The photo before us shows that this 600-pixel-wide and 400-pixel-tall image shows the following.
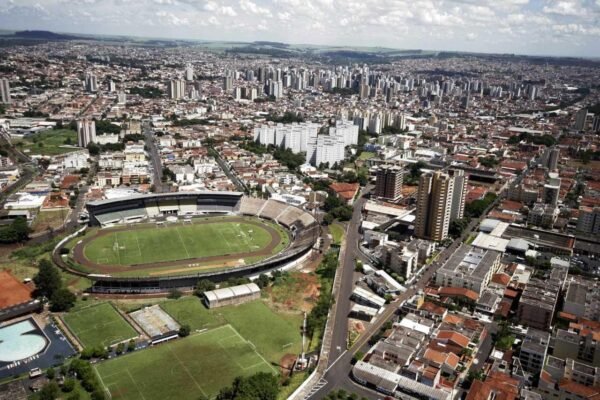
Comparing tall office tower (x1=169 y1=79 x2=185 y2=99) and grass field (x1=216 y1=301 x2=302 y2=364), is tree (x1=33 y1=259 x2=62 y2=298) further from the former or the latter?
tall office tower (x1=169 y1=79 x2=185 y2=99)

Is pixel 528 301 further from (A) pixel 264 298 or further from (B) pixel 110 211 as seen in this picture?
(B) pixel 110 211

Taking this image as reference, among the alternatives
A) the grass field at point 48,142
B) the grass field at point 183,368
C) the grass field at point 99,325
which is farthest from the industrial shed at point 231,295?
the grass field at point 48,142

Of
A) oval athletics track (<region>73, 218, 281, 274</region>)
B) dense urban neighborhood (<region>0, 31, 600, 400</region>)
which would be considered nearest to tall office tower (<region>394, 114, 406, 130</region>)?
dense urban neighborhood (<region>0, 31, 600, 400</region>)

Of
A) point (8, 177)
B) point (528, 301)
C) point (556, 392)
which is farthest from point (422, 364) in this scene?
point (8, 177)

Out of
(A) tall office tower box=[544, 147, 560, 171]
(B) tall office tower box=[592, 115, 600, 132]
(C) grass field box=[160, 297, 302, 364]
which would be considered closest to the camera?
(C) grass field box=[160, 297, 302, 364]

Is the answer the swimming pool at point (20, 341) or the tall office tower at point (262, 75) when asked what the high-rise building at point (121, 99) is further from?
the swimming pool at point (20, 341)

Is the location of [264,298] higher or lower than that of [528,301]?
lower

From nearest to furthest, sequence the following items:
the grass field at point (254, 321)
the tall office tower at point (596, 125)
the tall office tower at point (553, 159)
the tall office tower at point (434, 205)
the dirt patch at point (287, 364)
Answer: the dirt patch at point (287, 364) → the grass field at point (254, 321) → the tall office tower at point (434, 205) → the tall office tower at point (553, 159) → the tall office tower at point (596, 125)
